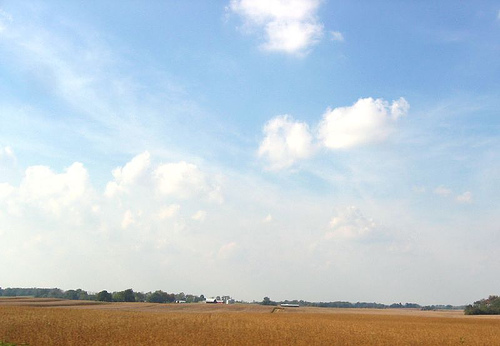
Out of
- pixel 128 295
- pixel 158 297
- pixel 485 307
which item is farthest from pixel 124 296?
pixel 485 307

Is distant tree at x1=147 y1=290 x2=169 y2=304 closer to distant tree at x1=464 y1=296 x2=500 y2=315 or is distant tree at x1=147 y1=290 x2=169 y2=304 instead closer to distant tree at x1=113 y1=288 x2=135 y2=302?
distant tree at x1=113 y1=288 x2=135 y2=302

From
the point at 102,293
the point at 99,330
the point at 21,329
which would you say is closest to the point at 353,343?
the point at 99,330

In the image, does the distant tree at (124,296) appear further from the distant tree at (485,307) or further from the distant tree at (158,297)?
the distant tree at (485,307)

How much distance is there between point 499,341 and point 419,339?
24.3 ft

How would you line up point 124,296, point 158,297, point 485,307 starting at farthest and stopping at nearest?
1. point 158,297
2. point 124,296
3. point 485,307

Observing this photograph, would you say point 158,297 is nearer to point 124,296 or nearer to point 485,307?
point 124,296

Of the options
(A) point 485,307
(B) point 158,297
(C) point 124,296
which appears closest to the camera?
(A) point 485,307

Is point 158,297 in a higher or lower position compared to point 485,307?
higher

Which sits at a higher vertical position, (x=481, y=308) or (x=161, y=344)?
(x=481, y=308)

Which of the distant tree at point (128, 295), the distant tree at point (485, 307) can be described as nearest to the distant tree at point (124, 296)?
the distant tree at point (128, 295)

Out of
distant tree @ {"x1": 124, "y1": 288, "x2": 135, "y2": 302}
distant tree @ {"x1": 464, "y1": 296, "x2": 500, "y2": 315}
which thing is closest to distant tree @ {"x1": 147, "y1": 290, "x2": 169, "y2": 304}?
distant tree @ {"x1": 124, "y1": 288, "x2": 135, "y2": 302}

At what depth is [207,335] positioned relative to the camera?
33.8 meters

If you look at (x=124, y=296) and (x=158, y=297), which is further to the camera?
(x=158, y=297)

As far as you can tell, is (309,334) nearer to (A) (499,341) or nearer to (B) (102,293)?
(A) (499,341)
